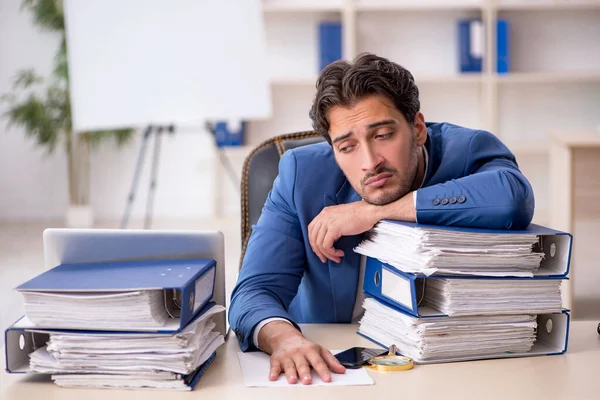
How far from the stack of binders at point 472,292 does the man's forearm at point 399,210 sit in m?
0.11

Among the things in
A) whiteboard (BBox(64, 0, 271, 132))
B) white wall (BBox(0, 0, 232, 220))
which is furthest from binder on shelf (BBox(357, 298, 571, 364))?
white wall (BBox(0, 0, 232, 220))

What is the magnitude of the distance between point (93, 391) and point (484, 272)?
1.95 ft

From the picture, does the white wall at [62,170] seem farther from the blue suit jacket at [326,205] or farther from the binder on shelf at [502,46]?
the blue suit jacket at [326,205]

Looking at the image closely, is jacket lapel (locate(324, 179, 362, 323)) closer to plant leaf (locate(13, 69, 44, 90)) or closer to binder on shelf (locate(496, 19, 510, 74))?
binder on shelf (locate(496, 19, 510, 74))

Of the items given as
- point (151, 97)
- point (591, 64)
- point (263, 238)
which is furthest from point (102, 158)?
point (263, 238)

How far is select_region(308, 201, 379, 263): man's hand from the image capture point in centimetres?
135

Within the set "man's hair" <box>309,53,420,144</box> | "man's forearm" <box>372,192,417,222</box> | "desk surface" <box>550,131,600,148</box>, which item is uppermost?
"man's hair" <box>309,53,420,144</box>

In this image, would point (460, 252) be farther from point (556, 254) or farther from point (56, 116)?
point (56, 116)

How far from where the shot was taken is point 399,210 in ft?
4.38

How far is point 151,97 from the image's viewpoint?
4453 millimetres

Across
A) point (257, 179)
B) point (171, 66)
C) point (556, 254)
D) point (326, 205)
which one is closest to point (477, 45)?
point (171, 66)

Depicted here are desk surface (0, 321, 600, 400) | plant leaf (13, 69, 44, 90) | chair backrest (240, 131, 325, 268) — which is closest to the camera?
desk surface (0, 321, 600, 400)

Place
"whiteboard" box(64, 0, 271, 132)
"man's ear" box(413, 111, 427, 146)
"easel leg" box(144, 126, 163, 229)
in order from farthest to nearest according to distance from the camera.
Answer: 1. "easel leg" box(144, 126, 163, 229)
2. "whiteboard" box(64, 0, 271, 132)
3. "man's ear" box(413, 111, 427, 146)

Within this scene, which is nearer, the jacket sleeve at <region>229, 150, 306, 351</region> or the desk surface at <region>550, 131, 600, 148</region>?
the jacket sleeve at <region>229, 150, 306, 351</region>
